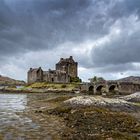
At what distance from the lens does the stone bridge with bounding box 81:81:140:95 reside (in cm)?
11558

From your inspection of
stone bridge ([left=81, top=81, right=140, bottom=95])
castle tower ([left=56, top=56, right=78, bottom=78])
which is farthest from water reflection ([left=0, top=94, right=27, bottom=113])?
castle tower ([left=56, top=56, right=78, bottom=78])

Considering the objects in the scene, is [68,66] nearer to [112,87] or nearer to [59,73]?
[59,73]

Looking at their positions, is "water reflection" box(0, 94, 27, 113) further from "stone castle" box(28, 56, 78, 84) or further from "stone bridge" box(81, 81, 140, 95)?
"stone castle" box(28, 56, 78, 84)

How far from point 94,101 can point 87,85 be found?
3486 inches

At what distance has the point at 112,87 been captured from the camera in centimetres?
12781

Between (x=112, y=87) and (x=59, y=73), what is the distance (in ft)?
125

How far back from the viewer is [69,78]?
156250mm

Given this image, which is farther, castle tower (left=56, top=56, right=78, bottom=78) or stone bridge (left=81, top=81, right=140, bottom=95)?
castle tower (left=56, top=56, right=78, bottom=78)

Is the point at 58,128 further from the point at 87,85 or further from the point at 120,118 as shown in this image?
the point at 87,85

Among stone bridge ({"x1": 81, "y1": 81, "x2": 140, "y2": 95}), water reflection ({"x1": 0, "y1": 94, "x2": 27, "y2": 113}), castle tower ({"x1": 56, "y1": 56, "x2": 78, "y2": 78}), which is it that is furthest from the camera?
castle tower ({"x1": 56, "y1": 56, "x2": 78, "y2": 78})

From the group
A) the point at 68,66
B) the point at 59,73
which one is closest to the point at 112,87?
the point at 59,73

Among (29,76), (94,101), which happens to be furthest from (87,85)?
(94,101)

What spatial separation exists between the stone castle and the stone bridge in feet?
78.3

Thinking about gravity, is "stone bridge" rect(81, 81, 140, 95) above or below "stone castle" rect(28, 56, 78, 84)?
below
